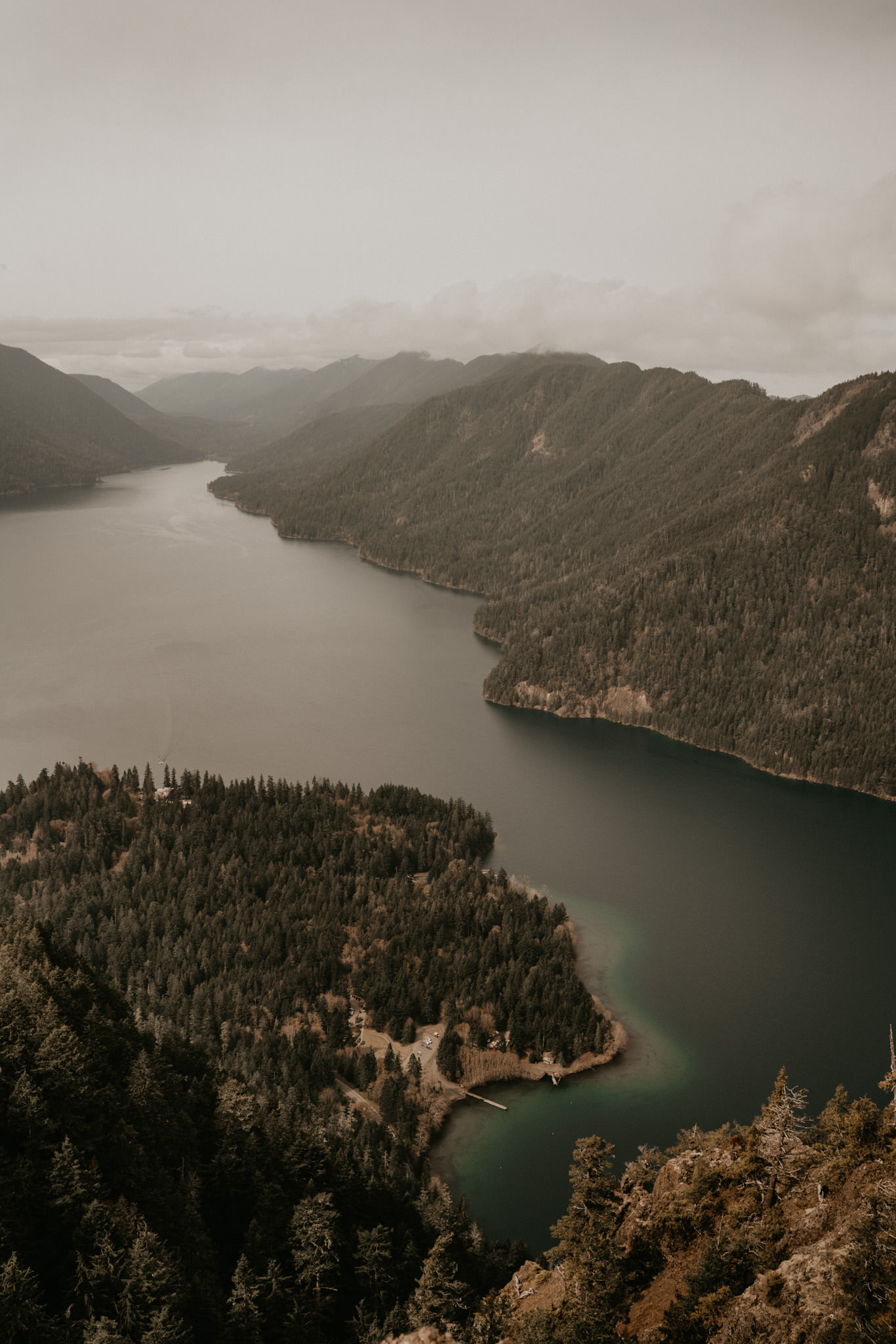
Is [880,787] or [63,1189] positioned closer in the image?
[63,1189]

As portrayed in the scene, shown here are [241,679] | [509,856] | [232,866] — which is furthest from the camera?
[241,679]

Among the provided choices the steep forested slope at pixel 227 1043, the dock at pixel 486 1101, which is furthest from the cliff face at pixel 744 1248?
the dock at pixel 486 1101

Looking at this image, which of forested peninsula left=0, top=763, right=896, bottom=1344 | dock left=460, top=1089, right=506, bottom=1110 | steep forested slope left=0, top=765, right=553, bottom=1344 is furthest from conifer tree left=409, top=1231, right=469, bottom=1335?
dock left=460, top=1089, right=506, bottom=1110

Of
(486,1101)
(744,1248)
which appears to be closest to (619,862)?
(486,1101)

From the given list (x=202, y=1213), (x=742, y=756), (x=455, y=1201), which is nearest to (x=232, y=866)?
(x=455, y=1201)

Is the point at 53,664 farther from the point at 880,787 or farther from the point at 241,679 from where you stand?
the point at 880,787

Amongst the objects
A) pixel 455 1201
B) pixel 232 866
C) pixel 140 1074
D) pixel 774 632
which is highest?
pixel 774 632

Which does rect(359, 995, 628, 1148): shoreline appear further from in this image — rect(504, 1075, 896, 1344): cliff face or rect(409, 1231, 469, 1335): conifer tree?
rect(409, 1231, 469, 1335): conifer tree
